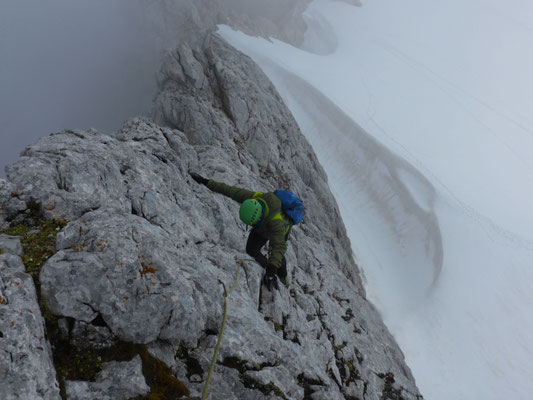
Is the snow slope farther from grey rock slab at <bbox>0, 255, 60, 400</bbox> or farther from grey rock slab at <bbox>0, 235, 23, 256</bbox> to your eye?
grey rock slab at <bbox>0, 235, 23, 256</bbox>

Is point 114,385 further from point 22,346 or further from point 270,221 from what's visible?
point 270,221

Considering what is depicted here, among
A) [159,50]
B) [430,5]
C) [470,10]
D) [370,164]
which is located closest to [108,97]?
[159,50]

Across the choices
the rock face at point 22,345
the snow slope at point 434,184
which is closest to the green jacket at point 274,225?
the rock face at point 22,345

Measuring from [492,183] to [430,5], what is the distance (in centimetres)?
8132

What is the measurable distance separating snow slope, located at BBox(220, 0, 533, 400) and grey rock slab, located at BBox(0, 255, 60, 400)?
70.6 ft

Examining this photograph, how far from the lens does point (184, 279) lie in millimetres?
5648

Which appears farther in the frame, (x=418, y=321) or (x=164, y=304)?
(x=418, y=321)

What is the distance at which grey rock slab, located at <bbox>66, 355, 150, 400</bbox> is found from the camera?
4.07 m

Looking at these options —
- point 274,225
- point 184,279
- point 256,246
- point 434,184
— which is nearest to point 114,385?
point 184,279

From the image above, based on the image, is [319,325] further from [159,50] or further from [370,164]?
[159,50]

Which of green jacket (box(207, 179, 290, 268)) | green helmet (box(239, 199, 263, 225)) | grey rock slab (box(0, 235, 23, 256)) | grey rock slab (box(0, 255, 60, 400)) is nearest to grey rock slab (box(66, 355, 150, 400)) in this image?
grey rock slab (box(0, 255, 60, 400))

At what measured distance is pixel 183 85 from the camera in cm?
2625

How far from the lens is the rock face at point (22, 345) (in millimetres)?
3465

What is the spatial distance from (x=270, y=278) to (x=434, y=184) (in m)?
29.4
